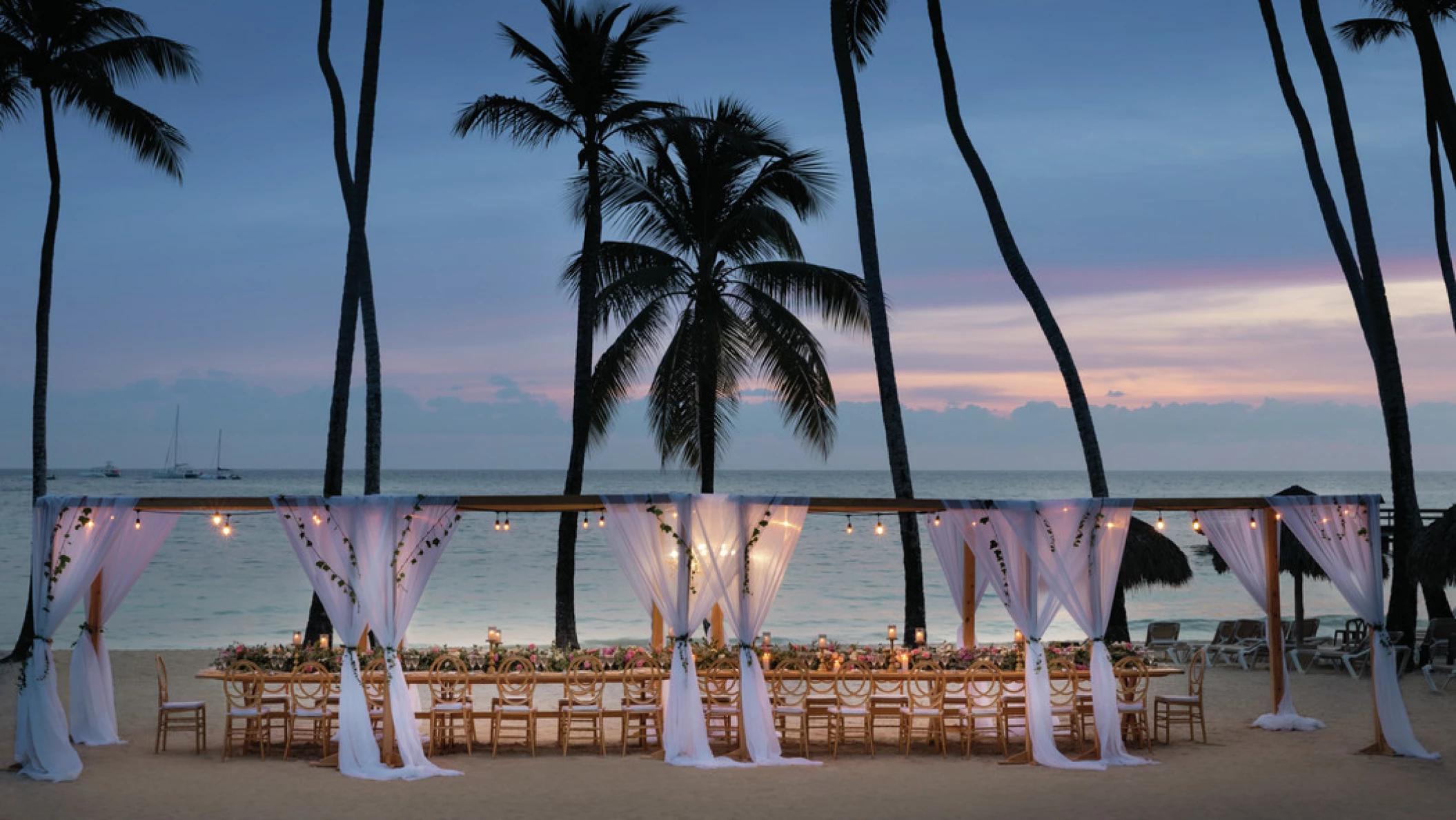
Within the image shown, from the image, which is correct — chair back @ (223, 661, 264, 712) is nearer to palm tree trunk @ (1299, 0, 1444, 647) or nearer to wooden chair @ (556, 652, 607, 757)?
wooden chair @ (556, 652, 607, 757)

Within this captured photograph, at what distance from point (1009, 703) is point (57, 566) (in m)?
7.80

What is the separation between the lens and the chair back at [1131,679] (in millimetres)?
10969

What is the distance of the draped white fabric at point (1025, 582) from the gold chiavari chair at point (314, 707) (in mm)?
5396

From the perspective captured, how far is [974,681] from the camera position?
11.3m

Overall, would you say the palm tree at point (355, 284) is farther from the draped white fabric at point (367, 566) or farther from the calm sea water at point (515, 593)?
the calm sea water at point (515, 593)

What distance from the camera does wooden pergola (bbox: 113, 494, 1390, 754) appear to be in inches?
401

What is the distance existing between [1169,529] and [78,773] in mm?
68238

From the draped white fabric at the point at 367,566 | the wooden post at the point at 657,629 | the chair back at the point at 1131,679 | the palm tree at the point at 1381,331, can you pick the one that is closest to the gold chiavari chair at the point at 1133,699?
the chair back at the point at 1131,679

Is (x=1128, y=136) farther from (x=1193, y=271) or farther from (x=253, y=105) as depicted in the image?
(x=253, y=105)

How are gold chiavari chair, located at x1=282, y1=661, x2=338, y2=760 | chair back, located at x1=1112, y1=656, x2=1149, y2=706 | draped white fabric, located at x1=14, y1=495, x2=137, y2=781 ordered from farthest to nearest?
chair back, located at x1=1112, y1=656, x2=1149, y2=706 < gold chiavari chair, located at x1=282, y1=661, x2=338, y2=760 < draped white fabric, located at x1=14, y1=495, x2=137, y2=781

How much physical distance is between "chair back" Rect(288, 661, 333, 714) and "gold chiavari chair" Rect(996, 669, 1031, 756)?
554cm

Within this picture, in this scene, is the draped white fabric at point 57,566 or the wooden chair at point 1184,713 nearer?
the draped white fabric at point 57,566

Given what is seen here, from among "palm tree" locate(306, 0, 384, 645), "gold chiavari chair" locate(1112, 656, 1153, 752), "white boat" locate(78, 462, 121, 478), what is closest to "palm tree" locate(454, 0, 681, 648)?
"palm tree" locate(306, 0, 384, 645)

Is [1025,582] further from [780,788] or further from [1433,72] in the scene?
[1433,72]
